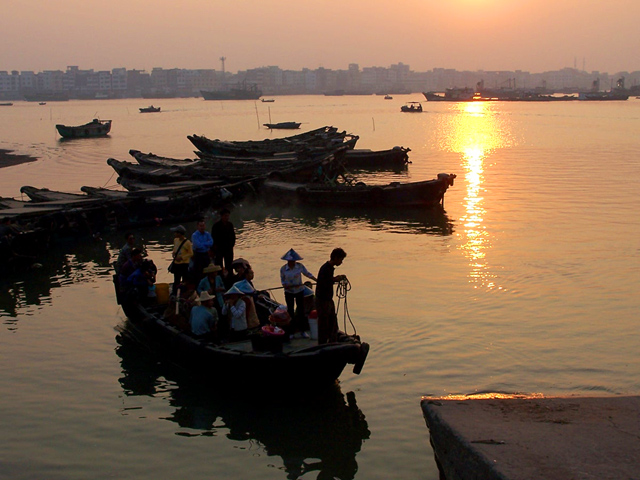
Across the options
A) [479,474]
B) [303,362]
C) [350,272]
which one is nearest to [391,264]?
[350,272]

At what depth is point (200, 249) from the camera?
44.7 ft

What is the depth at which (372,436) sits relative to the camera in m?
10.3

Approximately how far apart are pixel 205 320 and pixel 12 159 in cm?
4632

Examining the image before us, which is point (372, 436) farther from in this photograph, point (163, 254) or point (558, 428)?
point (163, 254)

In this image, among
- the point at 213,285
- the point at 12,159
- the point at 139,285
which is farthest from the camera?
the point at 12,159

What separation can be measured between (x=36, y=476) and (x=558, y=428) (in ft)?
21.5

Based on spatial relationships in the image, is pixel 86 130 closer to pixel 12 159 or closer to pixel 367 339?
pixel 12 159

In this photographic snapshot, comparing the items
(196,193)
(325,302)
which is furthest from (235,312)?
(196,193)

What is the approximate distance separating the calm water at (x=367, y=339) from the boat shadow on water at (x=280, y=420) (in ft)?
0.09

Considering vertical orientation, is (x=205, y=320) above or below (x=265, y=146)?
below

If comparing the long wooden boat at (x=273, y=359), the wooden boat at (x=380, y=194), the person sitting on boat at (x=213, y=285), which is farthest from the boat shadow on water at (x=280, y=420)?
the wooden boat at (x=380, y=194)

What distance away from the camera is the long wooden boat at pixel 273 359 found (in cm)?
1028

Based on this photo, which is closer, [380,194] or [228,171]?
[380,194]

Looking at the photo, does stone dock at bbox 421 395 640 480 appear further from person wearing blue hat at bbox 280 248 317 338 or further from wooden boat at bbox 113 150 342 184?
wooden boat at bbox 113 150 342 184
